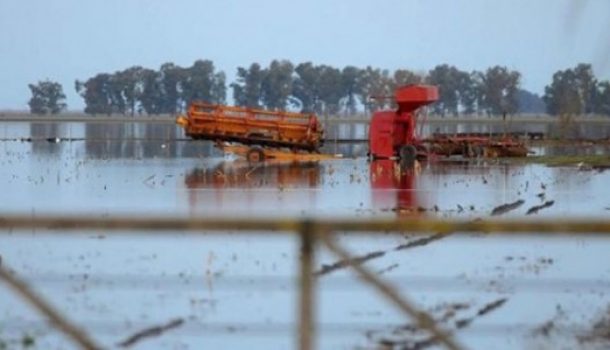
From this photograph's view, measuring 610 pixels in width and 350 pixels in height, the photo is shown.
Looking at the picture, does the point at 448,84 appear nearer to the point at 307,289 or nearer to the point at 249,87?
the point at 249,87

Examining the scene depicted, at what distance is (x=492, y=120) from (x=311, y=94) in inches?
929

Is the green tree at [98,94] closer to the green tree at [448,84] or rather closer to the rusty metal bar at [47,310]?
the green tree at [448,84]

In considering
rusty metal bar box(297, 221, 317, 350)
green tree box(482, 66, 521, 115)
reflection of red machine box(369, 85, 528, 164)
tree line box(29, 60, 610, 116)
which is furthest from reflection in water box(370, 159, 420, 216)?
tree line box(29, 60, 610, 116)

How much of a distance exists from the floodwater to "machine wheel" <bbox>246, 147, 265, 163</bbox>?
1472cm

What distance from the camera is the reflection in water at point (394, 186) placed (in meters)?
24.5

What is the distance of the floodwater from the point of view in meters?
9.91

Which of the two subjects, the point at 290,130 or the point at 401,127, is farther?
the point at 290,130

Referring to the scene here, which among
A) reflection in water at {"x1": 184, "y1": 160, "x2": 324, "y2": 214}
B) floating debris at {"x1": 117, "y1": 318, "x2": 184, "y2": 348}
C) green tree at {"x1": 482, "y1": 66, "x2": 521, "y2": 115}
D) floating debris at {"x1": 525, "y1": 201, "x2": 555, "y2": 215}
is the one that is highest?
green tree at {"x1": 482, "y1": 66, "x2": 521, "y2": 115}

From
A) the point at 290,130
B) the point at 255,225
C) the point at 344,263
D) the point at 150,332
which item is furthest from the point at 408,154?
the point at 255,225

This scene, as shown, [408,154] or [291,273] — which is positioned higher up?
[408,154]

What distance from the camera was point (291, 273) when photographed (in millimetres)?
12906

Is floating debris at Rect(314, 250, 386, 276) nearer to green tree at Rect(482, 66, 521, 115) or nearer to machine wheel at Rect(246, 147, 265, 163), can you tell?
machine wheel at Rect(246, 147, 265, 163)

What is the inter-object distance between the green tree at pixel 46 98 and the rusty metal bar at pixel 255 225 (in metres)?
→ 172

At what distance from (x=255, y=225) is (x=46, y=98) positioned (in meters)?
181
